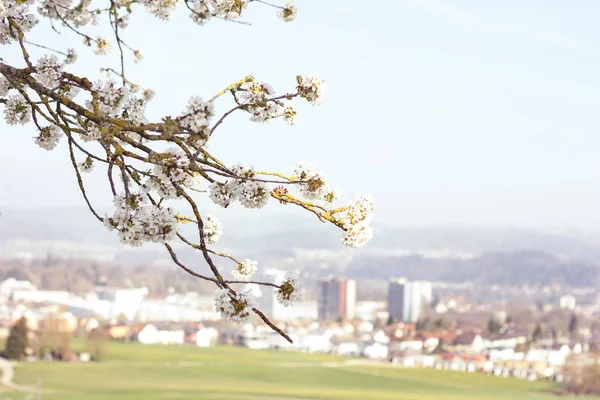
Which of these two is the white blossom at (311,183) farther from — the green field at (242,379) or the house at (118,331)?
the house at (118,331)

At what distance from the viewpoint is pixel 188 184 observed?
165 centimetres

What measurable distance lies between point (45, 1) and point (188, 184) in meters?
0.41

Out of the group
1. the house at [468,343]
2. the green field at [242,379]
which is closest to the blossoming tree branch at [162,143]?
the green field at [242,379]

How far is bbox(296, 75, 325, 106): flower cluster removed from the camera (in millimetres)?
1630

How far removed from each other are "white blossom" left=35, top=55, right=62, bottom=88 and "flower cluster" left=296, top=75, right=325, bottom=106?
39 centimetres

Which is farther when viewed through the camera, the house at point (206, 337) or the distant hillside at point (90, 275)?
the distant hillside at point (90, 275)

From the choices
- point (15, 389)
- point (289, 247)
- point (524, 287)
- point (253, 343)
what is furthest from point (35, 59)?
point (524, 287)

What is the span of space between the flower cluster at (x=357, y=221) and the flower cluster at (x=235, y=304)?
176mm

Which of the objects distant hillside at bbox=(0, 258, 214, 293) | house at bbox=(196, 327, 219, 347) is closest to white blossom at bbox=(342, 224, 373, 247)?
house at bbox=(196, 327, 219, 347)

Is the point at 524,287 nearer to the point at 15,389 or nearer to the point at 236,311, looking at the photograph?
the point at 15,389

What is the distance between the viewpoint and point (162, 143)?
4.86 ft

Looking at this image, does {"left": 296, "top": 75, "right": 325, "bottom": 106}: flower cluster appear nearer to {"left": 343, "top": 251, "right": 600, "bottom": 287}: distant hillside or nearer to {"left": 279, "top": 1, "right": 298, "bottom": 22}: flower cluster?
{"left": 279, "top": 1, "right": 298, "bottom": 22}: flower cluster

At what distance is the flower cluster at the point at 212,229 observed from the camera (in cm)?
174

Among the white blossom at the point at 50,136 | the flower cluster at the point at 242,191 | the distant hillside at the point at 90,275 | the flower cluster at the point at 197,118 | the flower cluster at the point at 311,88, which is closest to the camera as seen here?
the flower cluster at the point at 197,118
